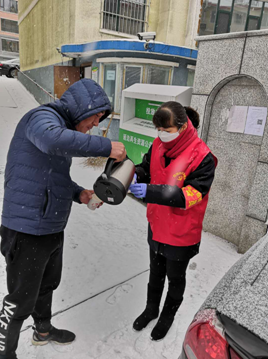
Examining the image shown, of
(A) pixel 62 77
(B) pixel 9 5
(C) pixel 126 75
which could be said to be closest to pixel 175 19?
(C) pixel 126 75

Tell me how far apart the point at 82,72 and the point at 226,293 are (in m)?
10.6

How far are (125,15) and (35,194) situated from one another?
36.2ft

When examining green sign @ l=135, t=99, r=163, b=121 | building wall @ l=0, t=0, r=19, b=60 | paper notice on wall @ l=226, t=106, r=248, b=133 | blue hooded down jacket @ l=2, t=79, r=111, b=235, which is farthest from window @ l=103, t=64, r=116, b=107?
building wall @ l=0, t=0, r=19, b=60

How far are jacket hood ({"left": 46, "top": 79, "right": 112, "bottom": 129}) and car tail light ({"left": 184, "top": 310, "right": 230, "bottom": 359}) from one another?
1.11m

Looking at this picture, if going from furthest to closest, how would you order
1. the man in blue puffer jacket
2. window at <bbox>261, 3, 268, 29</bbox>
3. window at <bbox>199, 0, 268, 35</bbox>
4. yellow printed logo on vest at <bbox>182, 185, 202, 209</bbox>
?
window at <bbox>261, 3, 268, 29</bbox> → window at <bbox>199, 0, 268, 35</bbox> → yellow printed logo on vest at <bbox>182, 185, 202, 209</bbox> → the man in blue puffer jacket

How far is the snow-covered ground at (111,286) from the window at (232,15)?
560 inches

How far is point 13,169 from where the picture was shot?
1.49 metres

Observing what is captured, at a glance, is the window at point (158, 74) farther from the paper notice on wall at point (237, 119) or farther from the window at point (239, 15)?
the window at point (239, 15)

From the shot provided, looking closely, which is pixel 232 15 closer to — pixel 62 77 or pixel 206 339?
pixel 62 77

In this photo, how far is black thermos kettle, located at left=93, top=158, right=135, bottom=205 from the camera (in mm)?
1462

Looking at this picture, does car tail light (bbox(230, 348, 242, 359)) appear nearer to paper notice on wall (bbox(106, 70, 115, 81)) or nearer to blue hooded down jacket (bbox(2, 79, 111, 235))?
blue hooded down jacket (bbox(2, 79, 111, 235))

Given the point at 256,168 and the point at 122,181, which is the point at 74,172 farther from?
the point at 122,181

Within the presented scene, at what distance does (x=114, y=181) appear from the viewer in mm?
1454

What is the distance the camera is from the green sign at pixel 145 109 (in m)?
4.41
